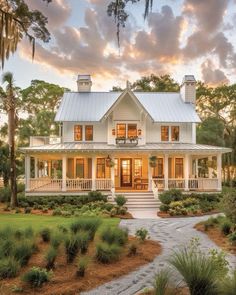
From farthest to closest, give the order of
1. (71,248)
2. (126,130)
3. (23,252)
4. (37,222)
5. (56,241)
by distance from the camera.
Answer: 1. (126,130)
2. (37,222)
3. (56,241)
4. (71,248)
5. (23,252)

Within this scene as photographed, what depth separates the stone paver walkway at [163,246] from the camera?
23.2 ft

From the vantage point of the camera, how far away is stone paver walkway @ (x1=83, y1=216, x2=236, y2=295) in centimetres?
707

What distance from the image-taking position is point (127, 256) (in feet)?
30.7

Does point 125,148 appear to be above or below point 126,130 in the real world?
below

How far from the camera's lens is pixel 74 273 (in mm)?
7770

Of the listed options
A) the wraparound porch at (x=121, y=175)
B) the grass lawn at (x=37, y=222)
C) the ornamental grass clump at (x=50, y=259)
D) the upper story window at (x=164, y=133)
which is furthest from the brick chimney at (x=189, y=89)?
the ornamental grass clump at (x=50, y=259)

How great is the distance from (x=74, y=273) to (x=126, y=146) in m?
18.3

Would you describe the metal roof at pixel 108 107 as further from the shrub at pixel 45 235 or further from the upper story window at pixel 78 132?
the shrub at pixel 45 235

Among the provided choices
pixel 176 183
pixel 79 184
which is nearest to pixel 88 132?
pixel 79 184

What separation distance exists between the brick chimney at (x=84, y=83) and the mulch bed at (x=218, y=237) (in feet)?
63.4

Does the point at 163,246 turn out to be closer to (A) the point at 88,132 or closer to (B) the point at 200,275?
(B) the point at 200,275

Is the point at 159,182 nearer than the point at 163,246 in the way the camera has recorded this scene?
No

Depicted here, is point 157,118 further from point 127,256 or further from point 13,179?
point 127,256

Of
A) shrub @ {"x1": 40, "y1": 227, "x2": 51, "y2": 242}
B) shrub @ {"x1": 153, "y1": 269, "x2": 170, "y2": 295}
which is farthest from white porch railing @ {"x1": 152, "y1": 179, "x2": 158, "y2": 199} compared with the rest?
shrub @ {"x1": 153, "y1": 269, "x2": 170, "y2": 295}
